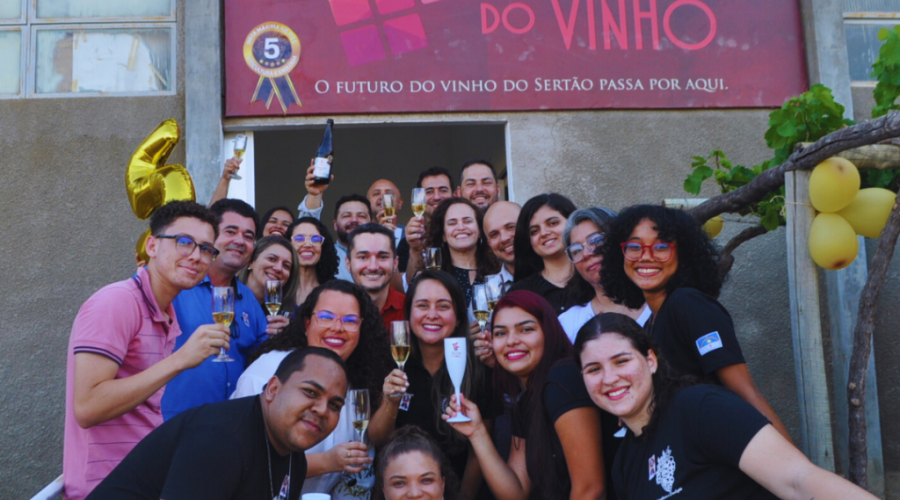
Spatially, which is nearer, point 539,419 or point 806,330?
point 539,419

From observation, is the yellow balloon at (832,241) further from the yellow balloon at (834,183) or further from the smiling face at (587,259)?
the smiling face at (587,259)

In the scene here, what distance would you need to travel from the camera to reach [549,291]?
15.3 ft

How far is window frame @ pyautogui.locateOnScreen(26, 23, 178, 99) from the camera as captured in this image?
7113 mm

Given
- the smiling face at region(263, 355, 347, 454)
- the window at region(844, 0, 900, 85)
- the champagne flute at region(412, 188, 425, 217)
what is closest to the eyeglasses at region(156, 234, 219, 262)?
the smiling face at region(263, 355, 347, 454)

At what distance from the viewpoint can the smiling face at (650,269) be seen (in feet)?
12.1

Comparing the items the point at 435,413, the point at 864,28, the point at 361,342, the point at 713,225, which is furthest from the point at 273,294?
the point at 864,28

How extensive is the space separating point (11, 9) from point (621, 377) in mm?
6685

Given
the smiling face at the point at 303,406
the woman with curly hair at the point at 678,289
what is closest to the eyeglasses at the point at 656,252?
the woman with curly hair at the point at 678,289

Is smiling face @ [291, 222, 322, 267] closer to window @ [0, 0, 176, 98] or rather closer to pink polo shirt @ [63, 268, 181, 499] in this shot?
pink polo shirt @ [63, 268, 181, 499]

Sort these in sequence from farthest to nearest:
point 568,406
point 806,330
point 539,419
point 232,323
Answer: point 806,330 < point 232,323 < point 539,419 < point 568,406

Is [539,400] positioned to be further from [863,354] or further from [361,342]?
[863,354]

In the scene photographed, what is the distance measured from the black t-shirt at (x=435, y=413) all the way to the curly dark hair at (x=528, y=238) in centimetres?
86

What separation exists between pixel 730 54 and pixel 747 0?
554 millimetres

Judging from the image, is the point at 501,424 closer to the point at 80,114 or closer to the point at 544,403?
the point at 544,403
